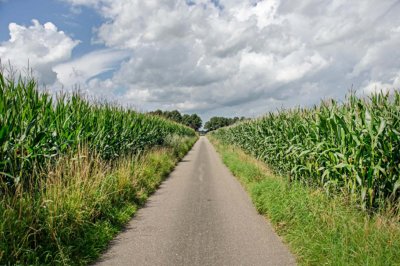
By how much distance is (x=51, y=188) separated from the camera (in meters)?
5.78

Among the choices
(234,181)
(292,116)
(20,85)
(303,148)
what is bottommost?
(234,181)

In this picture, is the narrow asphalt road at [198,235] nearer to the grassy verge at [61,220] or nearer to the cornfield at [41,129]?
the grassy verge at [61,220]

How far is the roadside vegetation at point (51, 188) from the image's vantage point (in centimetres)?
464

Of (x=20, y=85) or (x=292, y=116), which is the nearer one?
(x=20, y=85)

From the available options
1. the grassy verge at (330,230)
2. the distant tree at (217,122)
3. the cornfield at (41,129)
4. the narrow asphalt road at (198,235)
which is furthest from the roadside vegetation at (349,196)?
A: the distant tree at (217,122)

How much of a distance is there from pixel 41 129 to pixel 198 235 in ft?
13.4

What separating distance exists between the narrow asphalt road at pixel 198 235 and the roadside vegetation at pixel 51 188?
1.45ft

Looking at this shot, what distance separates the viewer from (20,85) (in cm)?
691

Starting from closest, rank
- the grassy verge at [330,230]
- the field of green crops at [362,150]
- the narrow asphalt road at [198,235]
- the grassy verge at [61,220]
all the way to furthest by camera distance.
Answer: the grassy verge at [330,230] < the grassy verge at [61,220] < the narrow asphalt road at [198,235] < the field of green crops at [362,150]

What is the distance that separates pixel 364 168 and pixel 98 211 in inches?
214

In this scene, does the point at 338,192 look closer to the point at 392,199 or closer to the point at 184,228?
the point at 392,199

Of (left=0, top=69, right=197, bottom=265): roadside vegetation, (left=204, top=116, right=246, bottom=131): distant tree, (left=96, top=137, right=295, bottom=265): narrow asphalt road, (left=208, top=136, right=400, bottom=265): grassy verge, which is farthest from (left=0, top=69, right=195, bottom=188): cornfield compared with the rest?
(left=204, top=116, right=246, bottom=131): distant tree

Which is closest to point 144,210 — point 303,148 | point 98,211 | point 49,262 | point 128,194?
point 128,194

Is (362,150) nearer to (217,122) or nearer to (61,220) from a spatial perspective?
(61,220)
